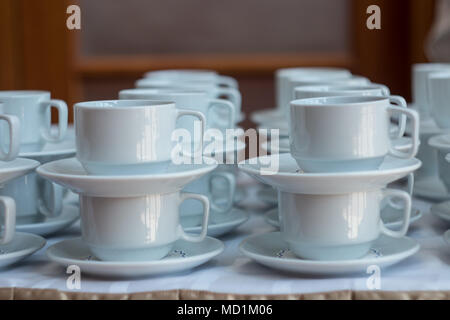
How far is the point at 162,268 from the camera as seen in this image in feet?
2.37

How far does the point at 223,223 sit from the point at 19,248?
229 mm

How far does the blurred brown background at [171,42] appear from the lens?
251cm

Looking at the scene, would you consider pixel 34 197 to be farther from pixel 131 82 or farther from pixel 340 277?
pixel 131 82

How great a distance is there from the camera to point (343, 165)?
28.2 inches

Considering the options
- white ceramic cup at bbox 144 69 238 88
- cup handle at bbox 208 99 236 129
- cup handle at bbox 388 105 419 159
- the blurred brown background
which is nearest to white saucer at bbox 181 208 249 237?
cup handle at bbox 208 99 236 129

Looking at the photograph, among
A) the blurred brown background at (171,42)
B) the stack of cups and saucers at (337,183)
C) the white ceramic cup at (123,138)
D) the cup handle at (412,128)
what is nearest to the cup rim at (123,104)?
the white ceramic cup at (123,138)

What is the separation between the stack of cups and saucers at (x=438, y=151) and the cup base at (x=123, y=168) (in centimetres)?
31

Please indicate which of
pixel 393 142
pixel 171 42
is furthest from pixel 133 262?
pixel 171 42

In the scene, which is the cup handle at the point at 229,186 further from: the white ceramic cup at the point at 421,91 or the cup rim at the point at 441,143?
the white ceramic cup at the point at 421,91

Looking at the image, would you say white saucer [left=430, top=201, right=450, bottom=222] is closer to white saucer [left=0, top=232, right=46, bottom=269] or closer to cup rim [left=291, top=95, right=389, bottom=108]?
cup rim [left=291, top=95, right=389, bottom=108]

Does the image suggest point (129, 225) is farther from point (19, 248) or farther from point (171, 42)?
point (171, 42)

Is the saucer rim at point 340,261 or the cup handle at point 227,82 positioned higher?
the cup handle at point 227,82
